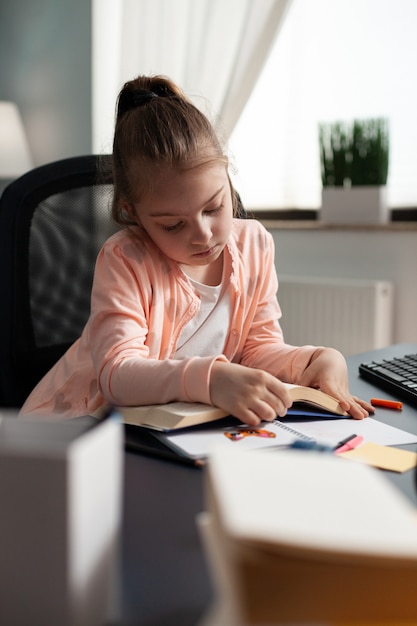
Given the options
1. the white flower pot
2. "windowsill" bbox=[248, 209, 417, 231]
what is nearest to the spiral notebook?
"windowsill" bbox=[248, 209, 417, 231]

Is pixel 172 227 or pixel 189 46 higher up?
pixel 189 46

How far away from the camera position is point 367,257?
226cm

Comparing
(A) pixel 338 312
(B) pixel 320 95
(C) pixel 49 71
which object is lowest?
(A) pixel 338 312

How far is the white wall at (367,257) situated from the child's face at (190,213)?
126 centimetres

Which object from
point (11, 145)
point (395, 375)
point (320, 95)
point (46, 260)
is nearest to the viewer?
point (395, 375)

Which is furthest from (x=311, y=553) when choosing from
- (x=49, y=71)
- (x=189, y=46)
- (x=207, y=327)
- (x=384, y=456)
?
(x=49, y=71)

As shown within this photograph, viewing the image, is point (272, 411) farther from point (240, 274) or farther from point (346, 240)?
point (346, 240)

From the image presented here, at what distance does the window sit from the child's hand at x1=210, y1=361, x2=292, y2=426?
4.69 ft

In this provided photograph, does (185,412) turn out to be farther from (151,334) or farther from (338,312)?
(338,312)

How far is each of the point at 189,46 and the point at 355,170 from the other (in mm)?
856

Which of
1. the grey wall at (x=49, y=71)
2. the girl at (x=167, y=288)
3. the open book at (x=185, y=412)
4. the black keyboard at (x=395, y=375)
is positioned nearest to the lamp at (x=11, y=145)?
the grey wall at (x=49, y=71)

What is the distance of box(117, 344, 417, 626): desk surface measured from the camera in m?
0.39

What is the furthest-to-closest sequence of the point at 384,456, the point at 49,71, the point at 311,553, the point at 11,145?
the point at 49,71
the point at 11,145
the point at 384,456
the point at 311,553

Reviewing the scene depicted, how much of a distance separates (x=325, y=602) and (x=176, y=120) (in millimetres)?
804
